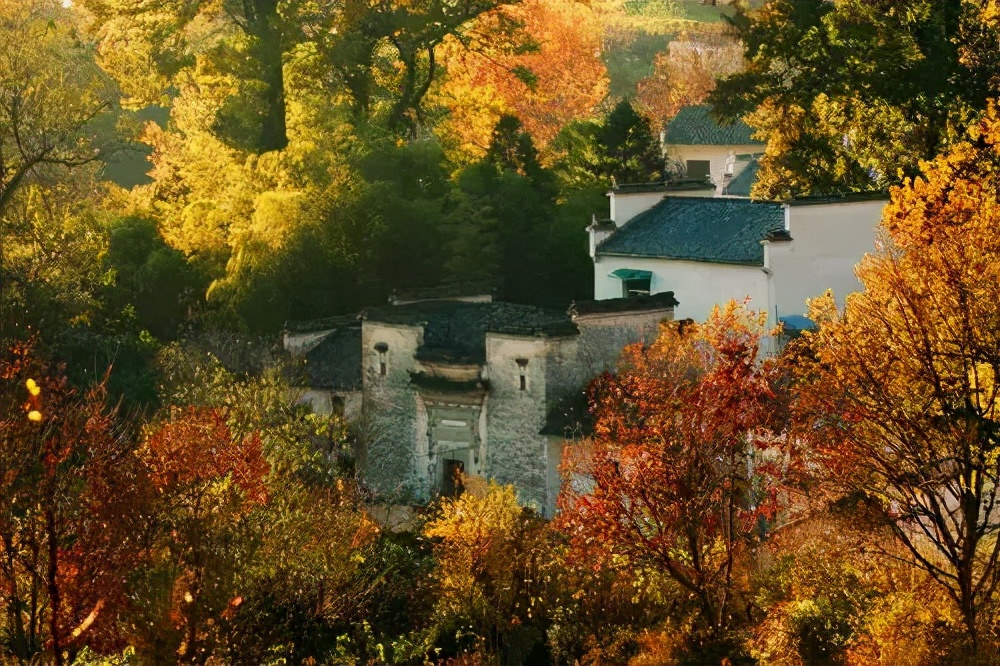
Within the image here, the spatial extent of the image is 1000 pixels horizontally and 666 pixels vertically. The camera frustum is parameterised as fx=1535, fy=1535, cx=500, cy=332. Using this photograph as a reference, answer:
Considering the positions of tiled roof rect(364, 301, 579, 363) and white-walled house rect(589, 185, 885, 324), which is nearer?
white-walled house rect(589, 185, 885, 324)

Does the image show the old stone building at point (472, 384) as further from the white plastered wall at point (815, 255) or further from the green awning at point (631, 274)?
the white plastered wall at point (815, 255)

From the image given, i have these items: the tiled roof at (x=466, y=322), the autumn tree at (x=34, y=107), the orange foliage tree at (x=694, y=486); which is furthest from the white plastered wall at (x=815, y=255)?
the autumn tree at (x=34, y=107)

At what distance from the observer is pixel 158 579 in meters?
18.5

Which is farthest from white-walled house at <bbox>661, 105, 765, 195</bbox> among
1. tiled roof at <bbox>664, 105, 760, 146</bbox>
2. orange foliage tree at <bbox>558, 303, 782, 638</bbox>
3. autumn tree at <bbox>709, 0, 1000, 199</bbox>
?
orange foliage tree at <bbox>558, 303, 782, 638</bbox>

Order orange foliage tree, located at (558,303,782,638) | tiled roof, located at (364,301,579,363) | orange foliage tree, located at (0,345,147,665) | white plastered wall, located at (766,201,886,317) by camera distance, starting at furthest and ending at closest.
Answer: tiled roof, located at (364,301,579,363)
white plastered wall, located at (766,201,886,317)
orange foliage tree, located at (558,303,782,638)
orange foliage tree, located at (0,345,147,665)

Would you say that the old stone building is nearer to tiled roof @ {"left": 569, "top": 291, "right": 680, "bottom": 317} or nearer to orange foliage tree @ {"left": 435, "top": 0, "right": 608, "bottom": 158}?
tiled roof @ {"left": 569, "top": 291, "right": 680, "bottom": 317}

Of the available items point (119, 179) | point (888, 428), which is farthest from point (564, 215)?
point (119, 179)

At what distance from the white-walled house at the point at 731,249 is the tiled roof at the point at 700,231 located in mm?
22

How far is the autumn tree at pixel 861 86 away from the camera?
95.8 ft

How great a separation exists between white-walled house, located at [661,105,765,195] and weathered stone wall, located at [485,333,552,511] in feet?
86.2

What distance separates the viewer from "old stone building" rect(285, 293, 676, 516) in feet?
88.2

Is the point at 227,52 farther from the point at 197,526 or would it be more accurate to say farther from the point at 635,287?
the point at 197,526

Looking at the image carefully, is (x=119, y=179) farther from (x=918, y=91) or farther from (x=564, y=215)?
(x=918, y=91)

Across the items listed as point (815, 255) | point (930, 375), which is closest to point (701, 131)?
point (815, 255)
